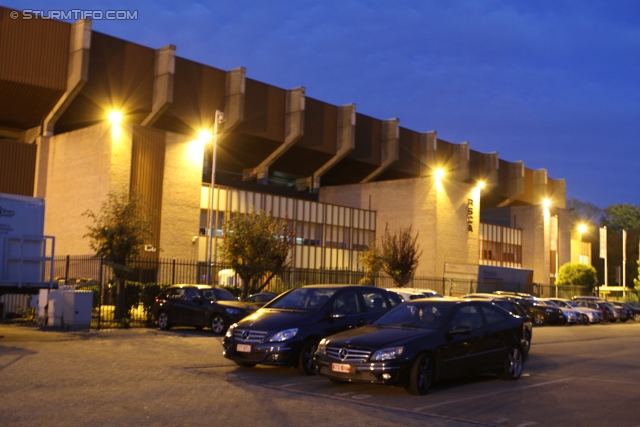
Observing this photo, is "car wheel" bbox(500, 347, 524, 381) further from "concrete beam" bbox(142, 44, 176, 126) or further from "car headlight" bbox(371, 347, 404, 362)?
"concrete beam" bbox(142, 44, 176, 126)

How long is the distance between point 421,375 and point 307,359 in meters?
2.59

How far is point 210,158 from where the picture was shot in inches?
1977

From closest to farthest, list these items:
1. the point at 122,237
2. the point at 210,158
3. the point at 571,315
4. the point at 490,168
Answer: the point at 122,237 < the point at 571,315 < the point at 210,158 < the point at 490,168

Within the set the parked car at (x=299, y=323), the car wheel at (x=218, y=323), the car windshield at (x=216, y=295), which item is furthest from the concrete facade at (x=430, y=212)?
the parked car at (x=299, y=323)

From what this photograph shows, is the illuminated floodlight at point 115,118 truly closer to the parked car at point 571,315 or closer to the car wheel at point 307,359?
the parked car at point 571,315

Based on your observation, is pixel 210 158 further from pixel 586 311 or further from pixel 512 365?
pixel 512 365

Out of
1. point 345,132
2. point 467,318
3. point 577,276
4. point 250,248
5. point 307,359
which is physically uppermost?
point 345,132

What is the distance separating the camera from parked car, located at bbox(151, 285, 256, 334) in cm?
2084

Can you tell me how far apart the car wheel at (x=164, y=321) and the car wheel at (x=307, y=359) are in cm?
1099

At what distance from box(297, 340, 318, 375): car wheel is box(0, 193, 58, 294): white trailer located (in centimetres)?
933

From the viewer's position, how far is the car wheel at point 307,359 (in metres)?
12.5

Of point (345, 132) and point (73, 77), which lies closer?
point (73, 77)

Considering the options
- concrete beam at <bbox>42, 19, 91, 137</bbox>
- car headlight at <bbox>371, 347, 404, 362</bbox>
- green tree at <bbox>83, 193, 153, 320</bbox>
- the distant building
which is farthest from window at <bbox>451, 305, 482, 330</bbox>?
concrete beam at <bbox>42, 19, 91, 137</bbox>

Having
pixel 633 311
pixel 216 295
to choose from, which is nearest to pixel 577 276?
pixel 633 311
